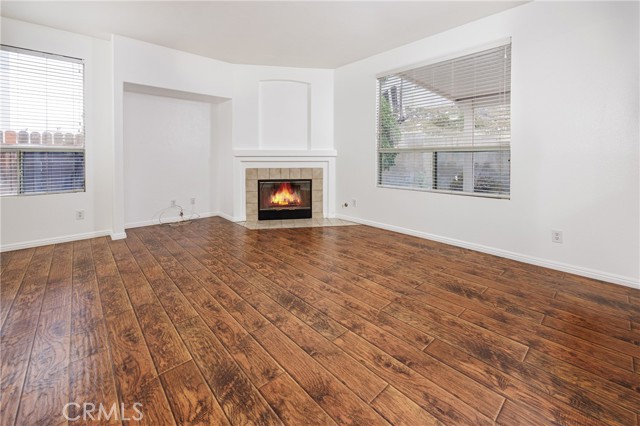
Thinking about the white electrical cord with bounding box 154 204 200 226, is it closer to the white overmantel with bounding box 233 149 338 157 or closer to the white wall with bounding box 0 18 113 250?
the white wall with bounding box 0 18 113 250

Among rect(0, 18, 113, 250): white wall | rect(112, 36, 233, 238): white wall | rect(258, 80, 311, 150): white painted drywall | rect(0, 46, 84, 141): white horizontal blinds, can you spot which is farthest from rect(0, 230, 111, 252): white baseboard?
rect(258, 80, 311, 150): white painted drywall

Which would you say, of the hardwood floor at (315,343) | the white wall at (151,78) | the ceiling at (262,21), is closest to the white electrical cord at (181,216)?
the white wall at (151,78)

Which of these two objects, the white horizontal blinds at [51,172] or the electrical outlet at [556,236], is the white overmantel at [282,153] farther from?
the electrical outlet at [556,236]

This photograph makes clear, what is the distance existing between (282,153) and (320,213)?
1.20 metres

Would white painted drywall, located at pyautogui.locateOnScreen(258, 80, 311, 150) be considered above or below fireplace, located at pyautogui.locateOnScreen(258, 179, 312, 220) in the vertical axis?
above

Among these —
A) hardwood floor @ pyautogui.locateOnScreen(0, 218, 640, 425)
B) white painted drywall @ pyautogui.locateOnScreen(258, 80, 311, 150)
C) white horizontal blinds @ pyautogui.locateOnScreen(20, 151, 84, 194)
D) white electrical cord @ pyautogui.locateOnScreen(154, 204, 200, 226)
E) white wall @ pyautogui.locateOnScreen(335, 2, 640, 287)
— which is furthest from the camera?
white painted drywall @ pyautogui.locateOnScreen(258, 80, 311, 150)

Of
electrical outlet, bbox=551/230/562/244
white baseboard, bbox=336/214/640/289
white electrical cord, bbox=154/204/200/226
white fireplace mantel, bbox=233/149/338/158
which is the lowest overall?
white baseboard, bbox=336/214/640/289

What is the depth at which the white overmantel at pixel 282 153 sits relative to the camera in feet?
17.0

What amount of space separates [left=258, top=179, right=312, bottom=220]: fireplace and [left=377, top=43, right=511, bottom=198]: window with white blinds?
1411mm

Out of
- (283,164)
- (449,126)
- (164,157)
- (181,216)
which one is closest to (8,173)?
(164,157)

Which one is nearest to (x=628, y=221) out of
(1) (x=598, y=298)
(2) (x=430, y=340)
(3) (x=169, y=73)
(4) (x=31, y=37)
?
(1) (x=598, y=298)

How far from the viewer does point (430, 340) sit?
1.84 meters

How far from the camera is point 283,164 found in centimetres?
542

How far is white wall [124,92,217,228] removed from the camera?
4781mm
